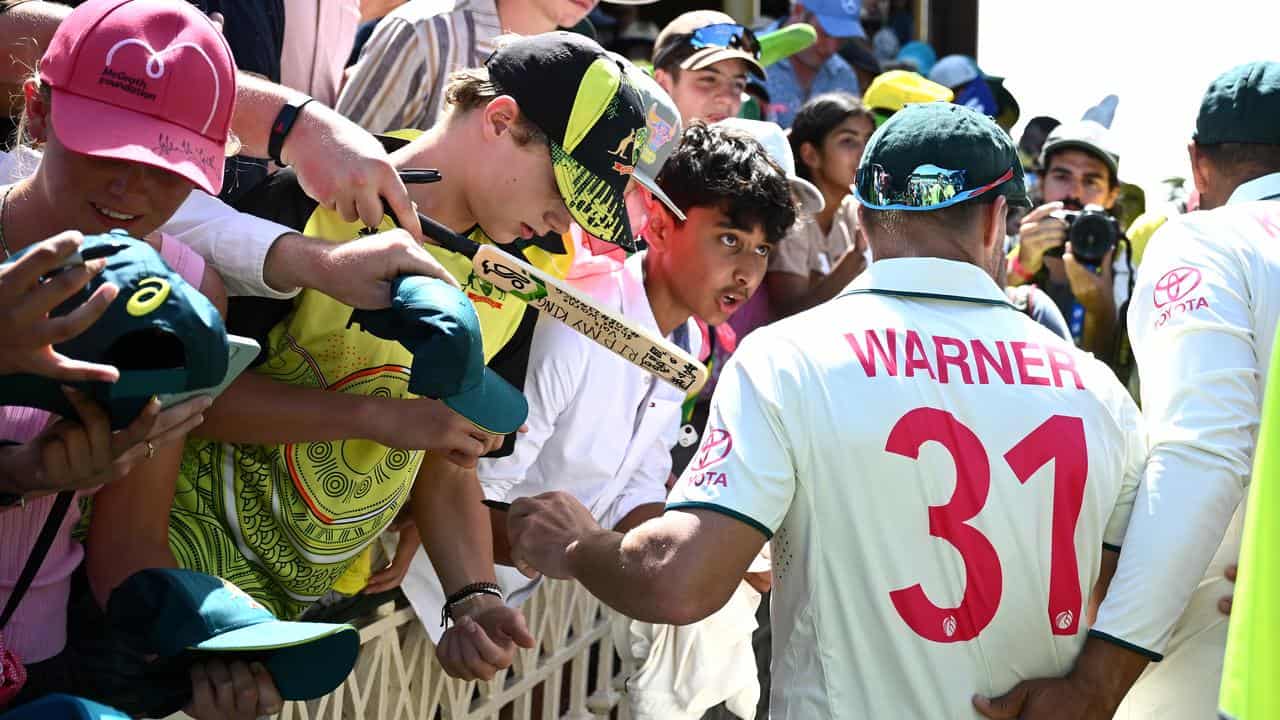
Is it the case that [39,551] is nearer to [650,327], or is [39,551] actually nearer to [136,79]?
[136,79]

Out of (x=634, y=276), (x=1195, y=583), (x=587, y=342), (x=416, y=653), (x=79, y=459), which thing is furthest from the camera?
(x=634, y=276)

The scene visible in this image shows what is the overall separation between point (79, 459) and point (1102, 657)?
1.74 m

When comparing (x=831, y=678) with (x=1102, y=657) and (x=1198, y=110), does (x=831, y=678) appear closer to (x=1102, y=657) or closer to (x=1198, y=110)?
(x=1102, y=657)

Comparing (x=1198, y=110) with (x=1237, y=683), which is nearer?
(x=1237, y=683)

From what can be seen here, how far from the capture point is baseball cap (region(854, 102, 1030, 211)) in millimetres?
2371

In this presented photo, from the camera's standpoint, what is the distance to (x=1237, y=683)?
137cm

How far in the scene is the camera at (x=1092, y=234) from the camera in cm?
524

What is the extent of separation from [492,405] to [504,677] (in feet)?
4.61

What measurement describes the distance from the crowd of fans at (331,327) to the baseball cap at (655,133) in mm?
16

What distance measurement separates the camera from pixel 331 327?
2445mm

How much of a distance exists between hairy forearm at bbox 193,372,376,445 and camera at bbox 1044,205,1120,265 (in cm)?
372

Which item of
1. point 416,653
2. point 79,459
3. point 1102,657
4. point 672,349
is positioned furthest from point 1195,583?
point 79,459

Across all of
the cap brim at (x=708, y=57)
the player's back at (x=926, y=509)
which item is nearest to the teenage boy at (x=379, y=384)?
the player's back at (x=926, y=509)

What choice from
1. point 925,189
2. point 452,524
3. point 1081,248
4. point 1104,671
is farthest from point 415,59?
point 1081,248
